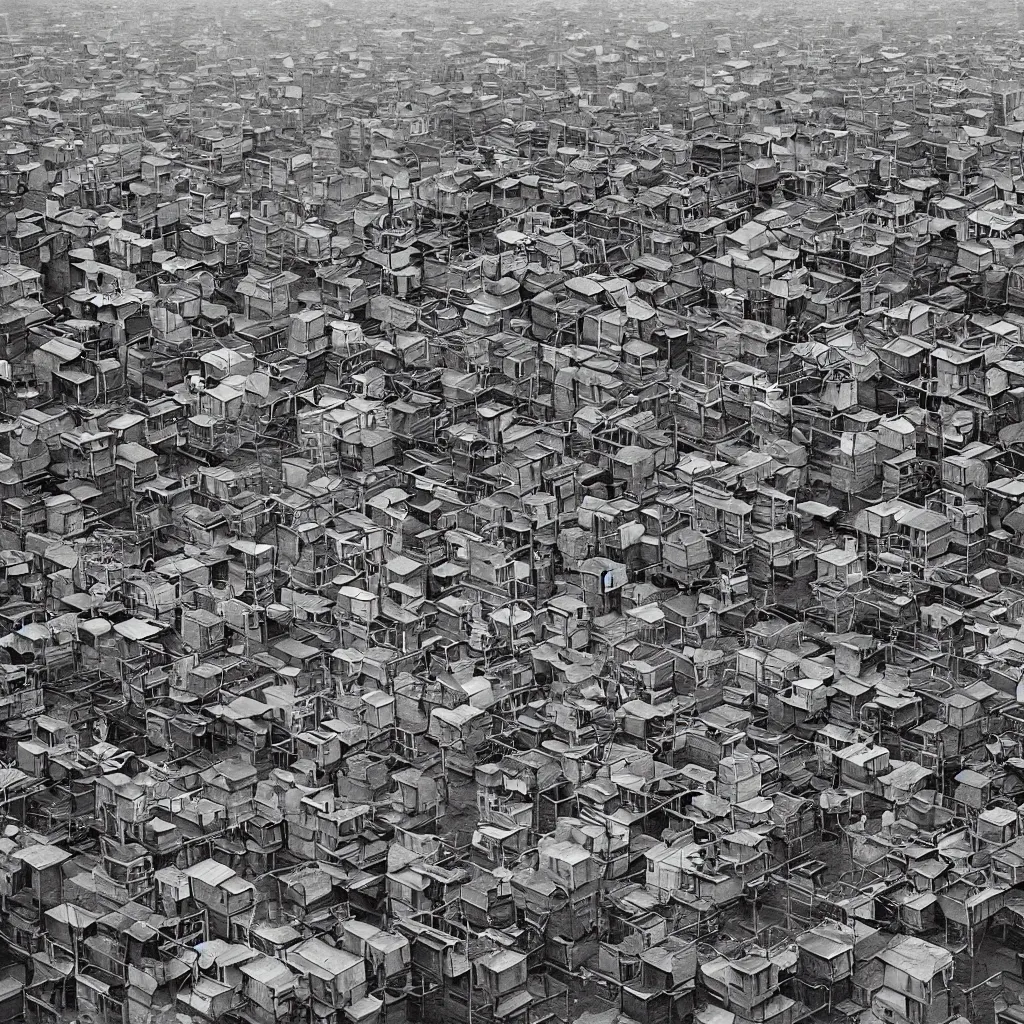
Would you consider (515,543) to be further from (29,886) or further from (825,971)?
(825,971)

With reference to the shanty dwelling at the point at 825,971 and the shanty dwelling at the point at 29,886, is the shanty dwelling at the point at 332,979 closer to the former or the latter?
the shanty dwelling at the point at 29,886

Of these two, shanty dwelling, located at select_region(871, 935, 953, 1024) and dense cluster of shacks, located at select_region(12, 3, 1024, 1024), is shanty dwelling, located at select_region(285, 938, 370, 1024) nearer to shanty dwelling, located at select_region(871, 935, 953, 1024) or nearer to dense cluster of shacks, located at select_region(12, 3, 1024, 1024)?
dense cluster of shacks, located at select_region(12, 3, 1024, 1024)

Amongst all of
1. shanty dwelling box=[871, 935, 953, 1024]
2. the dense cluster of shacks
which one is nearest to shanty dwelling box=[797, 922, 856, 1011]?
the dense cluster of shacks

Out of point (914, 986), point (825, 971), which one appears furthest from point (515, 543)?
Answer: point (914, 986)

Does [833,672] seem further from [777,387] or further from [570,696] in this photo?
[777,387]

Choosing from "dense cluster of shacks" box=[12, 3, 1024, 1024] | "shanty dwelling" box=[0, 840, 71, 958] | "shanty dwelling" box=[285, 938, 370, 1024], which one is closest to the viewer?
"shanty dwelling" box=[285, 938, 370, 1024]

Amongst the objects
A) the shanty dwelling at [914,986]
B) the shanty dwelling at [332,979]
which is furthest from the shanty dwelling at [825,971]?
the shanty dwelling at [332,979]

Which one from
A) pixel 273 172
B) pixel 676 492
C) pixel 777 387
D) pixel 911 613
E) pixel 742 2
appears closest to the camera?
pixel 911 613

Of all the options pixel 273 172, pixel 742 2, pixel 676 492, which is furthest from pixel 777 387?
pixel 742 2
